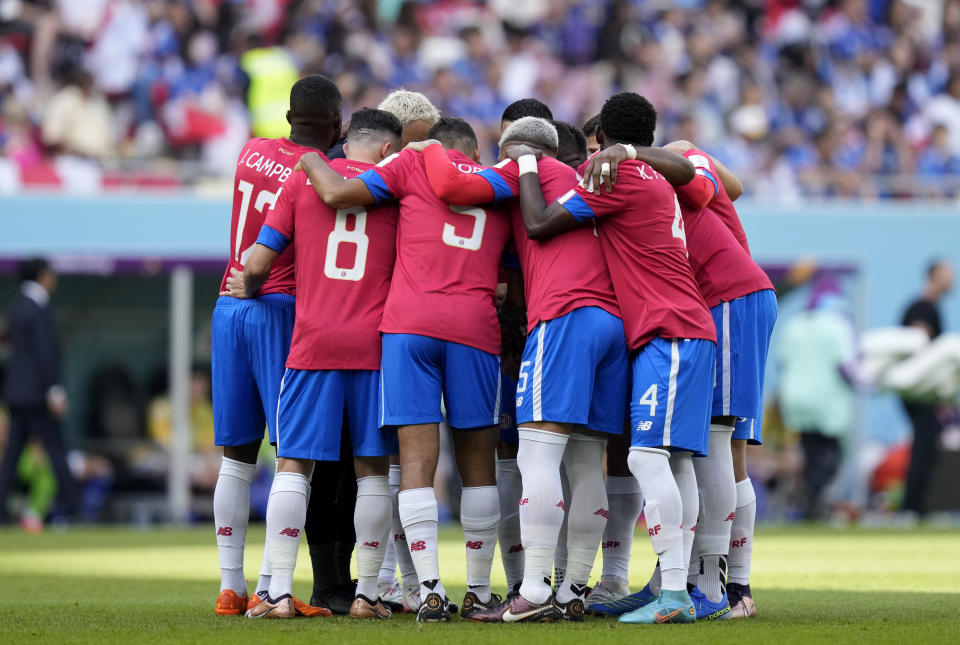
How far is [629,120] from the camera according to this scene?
6551 mm

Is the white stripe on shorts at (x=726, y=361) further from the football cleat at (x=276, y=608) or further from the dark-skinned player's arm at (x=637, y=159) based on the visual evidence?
the football cleat at (x=276, y=608)

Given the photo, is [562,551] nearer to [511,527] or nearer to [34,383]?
[511,527]

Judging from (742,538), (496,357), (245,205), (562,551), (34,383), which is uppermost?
(245,205)

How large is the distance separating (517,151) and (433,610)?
2.10 meters

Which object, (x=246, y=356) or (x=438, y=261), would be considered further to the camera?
(x=246, y=356)

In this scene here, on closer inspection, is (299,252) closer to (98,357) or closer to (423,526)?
(423,526)

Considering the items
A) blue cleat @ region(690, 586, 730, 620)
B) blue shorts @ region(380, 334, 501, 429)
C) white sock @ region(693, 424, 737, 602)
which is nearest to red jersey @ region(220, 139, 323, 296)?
blue shorts @ region(380, 334, 501, 429)

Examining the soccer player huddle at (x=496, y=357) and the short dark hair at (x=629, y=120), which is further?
the short dark hair at (x=629, y=120)

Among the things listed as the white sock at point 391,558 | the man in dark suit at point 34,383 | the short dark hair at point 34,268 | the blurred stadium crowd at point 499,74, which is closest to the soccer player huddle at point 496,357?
the white sock at point 391,558

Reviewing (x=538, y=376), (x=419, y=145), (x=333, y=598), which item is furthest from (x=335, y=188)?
(x=333, y=598)

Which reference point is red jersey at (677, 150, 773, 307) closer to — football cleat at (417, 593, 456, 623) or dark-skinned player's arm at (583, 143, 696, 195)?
dark-skinned player's arm at (583, 143, 696, 195)

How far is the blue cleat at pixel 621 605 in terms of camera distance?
21.7 feet

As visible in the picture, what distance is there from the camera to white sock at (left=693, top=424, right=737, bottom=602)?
21.6 feet

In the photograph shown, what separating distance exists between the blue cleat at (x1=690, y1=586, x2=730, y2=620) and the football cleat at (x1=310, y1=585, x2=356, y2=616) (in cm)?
161
